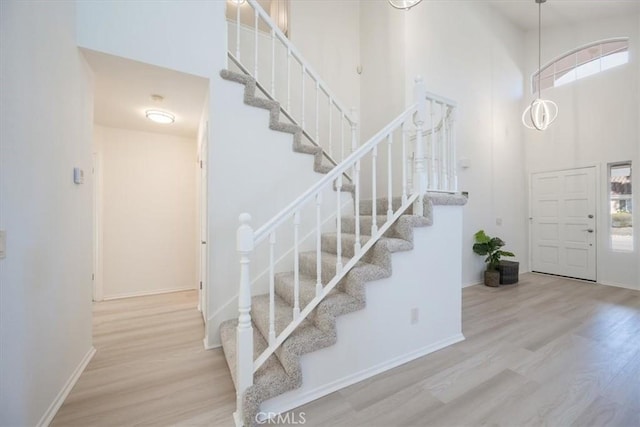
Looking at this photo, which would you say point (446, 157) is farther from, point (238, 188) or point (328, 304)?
point (238, 188)

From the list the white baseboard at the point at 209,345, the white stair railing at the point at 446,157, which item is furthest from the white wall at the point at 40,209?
the white stair railing at the point at 446,157

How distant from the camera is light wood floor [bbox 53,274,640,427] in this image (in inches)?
60.3

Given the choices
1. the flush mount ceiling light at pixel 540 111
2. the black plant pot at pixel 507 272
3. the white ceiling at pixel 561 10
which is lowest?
the black plant pot at pixel 507 272

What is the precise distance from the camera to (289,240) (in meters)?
2.67

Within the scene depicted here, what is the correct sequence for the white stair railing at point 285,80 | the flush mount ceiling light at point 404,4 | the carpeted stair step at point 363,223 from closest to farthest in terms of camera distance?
the carpeted stair step at point 363,223
the flush mount ceiling light at point 404,4
the white stair railing at point 285,80

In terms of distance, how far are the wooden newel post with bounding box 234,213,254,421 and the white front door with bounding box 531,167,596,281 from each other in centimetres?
602

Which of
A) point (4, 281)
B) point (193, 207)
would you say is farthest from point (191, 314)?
point (4, 281)

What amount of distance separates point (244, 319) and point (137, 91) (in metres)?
2.53

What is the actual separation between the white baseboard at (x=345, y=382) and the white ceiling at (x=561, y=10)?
5.88 metres

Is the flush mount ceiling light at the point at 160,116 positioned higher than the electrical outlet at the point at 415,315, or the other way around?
the flush mount ceiling light at the point at 160,116

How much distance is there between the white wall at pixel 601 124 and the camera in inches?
163

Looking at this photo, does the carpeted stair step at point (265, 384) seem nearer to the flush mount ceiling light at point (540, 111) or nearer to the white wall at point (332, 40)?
the white wall at point (332, 40)

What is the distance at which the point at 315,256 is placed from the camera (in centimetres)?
233

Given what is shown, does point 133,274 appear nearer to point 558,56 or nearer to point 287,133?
point 287,133
